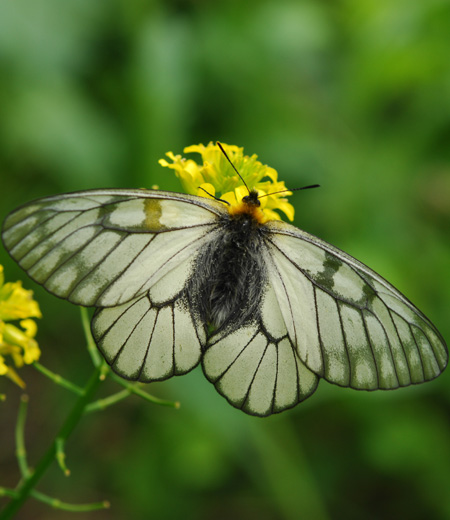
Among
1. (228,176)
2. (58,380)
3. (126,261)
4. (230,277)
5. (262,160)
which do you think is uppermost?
(262,160)

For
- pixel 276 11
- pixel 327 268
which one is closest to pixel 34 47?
pixel 276 11

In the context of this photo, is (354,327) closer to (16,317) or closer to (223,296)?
(223,296)

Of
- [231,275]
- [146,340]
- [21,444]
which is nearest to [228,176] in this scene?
[231,275]

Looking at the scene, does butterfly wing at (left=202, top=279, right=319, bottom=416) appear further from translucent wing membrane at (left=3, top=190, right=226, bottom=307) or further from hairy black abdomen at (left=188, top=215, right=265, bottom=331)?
translucent wing membrane at (left=3, top=190, right=226, bottom=307)

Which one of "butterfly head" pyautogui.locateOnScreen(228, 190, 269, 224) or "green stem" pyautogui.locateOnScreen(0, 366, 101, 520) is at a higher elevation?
"butterfly head" pyautogui.locateOnScreen(228, 190, 269, 224)

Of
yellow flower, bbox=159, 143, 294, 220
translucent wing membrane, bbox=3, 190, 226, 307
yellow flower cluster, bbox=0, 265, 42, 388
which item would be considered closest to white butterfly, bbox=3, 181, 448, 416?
translucent wing membrane, bbox=3, 190, 226, 307
